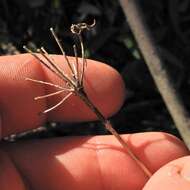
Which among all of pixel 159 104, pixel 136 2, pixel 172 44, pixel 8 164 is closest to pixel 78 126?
pixel 159 104

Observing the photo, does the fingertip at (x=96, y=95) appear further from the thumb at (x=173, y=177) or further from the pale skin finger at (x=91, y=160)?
the thumb at (x=173, y=177)

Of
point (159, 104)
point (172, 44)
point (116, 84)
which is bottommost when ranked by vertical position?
point (159, 104)

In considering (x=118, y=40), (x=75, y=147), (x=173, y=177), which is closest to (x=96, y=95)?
(x=75, y=147)

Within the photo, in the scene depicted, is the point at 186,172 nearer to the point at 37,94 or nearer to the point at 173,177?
the point at 173,177

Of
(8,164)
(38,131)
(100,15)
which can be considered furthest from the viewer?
(100,15)

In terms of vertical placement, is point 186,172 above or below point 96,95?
below

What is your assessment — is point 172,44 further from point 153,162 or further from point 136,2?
point 153,162
